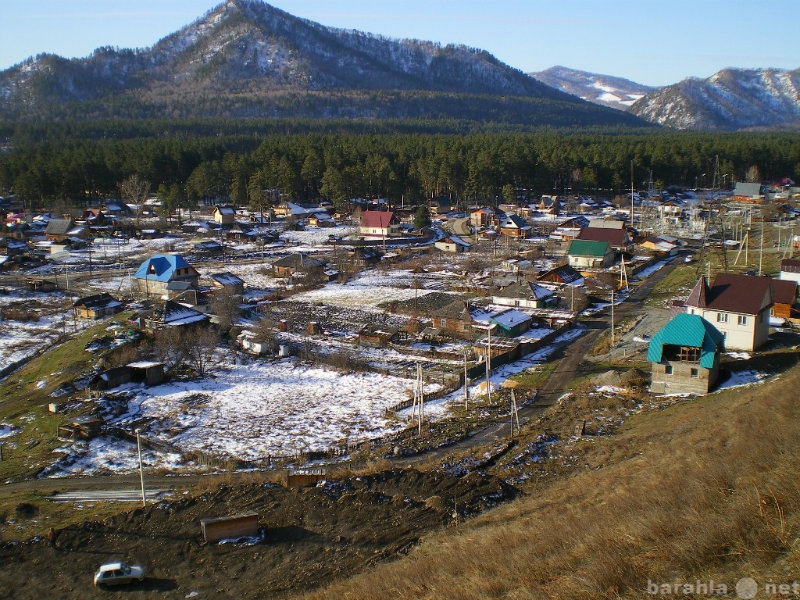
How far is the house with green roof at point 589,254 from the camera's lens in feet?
128

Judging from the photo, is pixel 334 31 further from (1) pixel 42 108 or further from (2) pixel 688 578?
(2) pixel 688 578

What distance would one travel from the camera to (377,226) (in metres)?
51.8

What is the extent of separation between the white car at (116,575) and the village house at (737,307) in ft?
61.8

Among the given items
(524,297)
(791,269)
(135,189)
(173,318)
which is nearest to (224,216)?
(135,189)

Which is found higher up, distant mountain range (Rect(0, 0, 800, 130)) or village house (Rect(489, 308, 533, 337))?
distant mountain range (Rect(0, 0, 800, 130))

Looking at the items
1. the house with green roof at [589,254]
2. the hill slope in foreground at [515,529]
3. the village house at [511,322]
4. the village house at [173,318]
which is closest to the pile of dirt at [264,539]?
the hill slope in foreground at [515,529]

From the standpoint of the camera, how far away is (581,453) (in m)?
15.6

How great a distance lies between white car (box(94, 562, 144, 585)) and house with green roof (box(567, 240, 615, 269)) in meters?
31.7

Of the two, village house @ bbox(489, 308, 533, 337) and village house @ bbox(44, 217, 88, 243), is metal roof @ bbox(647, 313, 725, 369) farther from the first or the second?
village house @ bbox(44, 217, 88, 243)

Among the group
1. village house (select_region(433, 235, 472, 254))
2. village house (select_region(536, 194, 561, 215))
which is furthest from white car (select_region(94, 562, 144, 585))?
village house (select_region(536, 194, 561, 215))

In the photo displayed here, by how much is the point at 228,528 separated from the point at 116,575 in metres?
2.01

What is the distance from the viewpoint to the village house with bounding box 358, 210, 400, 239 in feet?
169

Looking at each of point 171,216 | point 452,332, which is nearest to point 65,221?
point 171,216

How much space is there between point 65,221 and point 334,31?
162739mm
